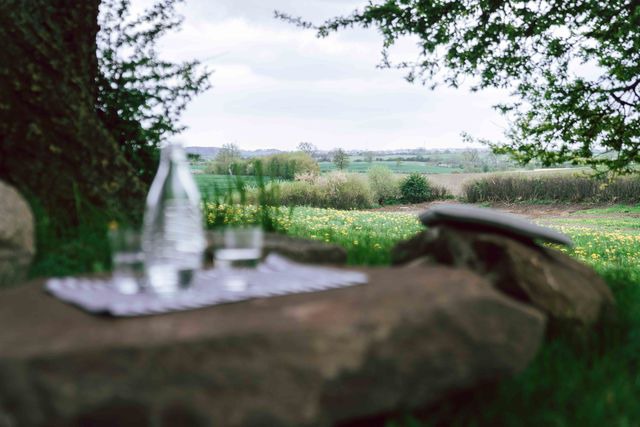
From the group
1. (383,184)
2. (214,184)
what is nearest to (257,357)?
(214,184)

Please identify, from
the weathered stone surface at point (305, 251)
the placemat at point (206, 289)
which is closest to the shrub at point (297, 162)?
the weathered stone surface at point (305, 251)

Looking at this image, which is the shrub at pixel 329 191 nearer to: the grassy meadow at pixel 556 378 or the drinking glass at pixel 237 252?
the grassy meadow at pixel 556 378

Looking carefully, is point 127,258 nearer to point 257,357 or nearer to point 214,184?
point 257,357

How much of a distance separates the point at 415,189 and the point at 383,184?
1.82 meters

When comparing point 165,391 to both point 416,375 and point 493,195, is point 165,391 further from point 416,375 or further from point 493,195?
point 493,195

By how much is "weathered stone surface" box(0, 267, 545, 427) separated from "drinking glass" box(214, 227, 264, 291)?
0.20 meters

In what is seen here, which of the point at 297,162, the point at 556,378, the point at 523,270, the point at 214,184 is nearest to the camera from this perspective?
the point at 556,378

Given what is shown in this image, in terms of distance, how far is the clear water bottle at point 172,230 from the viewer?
2.50 meters

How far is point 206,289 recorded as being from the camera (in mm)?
2561

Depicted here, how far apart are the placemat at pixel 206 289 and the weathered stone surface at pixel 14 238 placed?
110cm

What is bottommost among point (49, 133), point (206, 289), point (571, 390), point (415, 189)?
point (415, 189)

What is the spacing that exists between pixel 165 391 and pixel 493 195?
28835 millimetres

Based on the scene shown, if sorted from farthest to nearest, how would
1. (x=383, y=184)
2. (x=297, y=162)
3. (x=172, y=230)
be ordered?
(x=383, y=184) → (x=297, y=162) → (x=172, y=230)

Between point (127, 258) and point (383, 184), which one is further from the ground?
point (127, 258)
